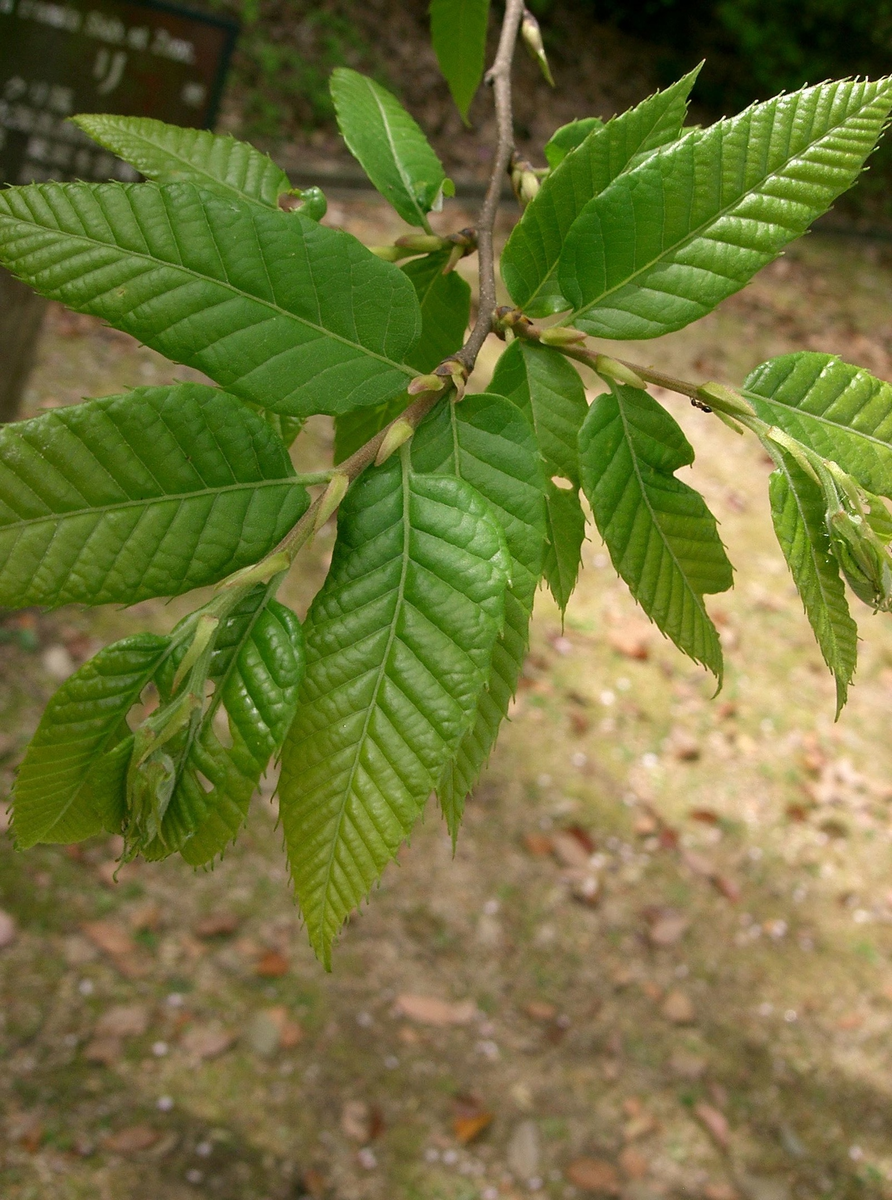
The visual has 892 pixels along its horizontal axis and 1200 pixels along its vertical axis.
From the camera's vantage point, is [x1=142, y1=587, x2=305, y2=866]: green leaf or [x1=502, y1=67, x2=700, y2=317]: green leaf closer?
[x1=142, y1=587, x2=305, y2=866]: green leaf

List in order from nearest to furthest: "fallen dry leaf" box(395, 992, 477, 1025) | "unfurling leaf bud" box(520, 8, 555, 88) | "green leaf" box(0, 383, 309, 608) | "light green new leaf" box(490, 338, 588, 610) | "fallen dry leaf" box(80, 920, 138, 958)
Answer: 1. "green leaf" box(0, 383, 309, 608)
2. "light green new leaf" box(490, 338, 588, 610)
3. "unfurling leaf bud" box(520, 8, 555, 88)
4. "fallen dry leaf" box(80, 920, 138, 958)
5. "fallen dry leaf" box(395, 992, 477, 1025)

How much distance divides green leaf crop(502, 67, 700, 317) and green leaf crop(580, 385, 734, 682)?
112 mm

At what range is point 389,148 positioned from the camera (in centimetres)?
106

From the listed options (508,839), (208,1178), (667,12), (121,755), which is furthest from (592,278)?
(667,12)

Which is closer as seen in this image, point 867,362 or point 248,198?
point 248,198

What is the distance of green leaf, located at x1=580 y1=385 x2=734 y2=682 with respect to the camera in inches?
30.9

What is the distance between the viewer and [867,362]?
6.71 m

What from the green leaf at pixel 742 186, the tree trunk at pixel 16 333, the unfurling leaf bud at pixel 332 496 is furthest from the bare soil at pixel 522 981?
the unfurling leaf bud at pixel 332 496

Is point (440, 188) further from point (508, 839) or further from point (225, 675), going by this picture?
point (508, 839)

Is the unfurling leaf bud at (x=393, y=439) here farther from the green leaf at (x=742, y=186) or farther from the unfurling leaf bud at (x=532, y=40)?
the unfurling leaf bud at (x=532, y=40)

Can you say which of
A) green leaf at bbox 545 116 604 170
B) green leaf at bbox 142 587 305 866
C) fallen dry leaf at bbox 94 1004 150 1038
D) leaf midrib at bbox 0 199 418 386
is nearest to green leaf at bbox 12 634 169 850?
green leaf at bbox 142 587 305 866

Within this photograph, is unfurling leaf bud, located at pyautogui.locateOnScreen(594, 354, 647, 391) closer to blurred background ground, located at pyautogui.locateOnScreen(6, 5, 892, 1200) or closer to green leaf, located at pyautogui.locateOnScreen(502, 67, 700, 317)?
green leaf, located at pyautogui.locateOnScreen(502, 67, 700, 317)

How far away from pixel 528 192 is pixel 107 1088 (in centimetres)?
239

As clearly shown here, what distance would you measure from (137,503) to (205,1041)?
7.93 ft
